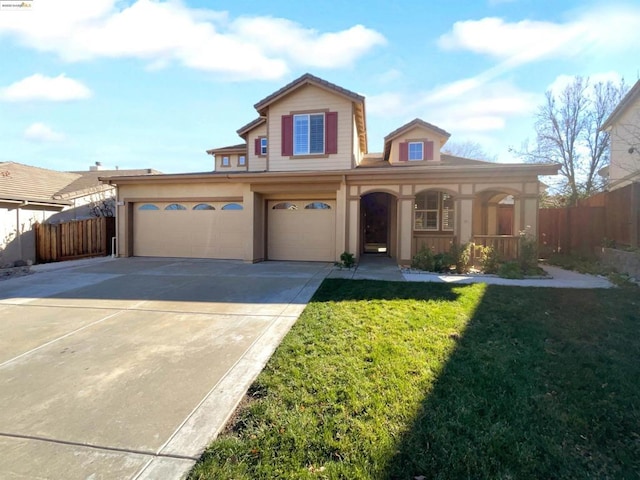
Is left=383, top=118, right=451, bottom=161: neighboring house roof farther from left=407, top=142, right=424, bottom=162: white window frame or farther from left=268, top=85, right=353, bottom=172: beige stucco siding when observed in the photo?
left=268, top=85, right=353, bottom=172: beige stucco siding

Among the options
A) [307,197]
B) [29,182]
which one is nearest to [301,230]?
[307,197]

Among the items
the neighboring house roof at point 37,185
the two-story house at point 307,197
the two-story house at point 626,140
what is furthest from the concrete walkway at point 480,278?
the neighboring house roof at point 37,185

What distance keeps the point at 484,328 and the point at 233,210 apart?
31.5 feet

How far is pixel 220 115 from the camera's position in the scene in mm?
13258

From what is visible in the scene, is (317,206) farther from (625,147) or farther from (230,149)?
(625,147)

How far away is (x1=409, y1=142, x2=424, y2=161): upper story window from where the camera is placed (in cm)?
1523

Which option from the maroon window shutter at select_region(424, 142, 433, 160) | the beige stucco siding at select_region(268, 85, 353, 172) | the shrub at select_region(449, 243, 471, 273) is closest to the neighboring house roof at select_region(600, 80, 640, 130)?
the maroon window shutter at select_region(424, 142, 433, 160)

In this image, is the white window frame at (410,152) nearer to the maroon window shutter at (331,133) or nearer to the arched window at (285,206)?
the maroon window shutter at (331,133)

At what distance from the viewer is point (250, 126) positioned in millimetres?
15570

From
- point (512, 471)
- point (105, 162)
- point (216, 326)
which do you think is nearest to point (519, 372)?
point (512, 471)

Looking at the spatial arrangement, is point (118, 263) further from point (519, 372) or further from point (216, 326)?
point (519, 372)

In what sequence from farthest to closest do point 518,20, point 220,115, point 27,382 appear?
point 220,115 < point 518,20 < point 27,382

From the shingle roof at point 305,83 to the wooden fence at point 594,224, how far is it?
880 cm

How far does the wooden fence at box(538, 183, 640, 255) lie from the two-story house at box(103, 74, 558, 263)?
237 cm
